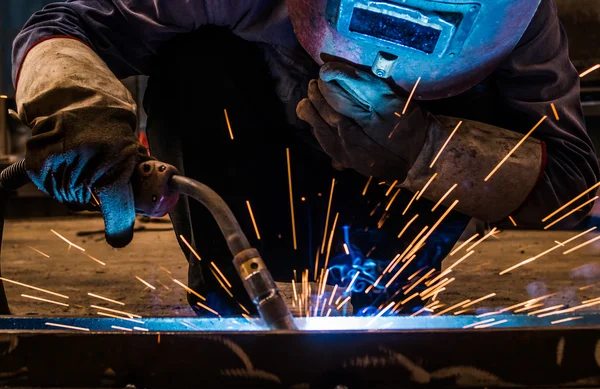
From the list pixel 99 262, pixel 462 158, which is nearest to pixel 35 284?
pixel 99 262

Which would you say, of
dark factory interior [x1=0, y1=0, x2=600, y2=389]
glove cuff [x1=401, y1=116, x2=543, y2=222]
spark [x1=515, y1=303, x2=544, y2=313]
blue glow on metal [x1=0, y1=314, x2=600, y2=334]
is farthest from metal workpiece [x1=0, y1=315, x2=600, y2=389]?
spark [x1=515, y1=303, x2=544, y2=313]

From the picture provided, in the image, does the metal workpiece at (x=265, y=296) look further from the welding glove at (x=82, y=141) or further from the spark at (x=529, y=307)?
the spark at (x=529, y=307)

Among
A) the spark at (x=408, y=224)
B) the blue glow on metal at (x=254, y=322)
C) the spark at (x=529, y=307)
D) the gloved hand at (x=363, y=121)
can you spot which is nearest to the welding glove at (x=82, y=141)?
the blue glow on metal at (x=254, y=322)

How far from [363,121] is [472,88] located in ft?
1.06

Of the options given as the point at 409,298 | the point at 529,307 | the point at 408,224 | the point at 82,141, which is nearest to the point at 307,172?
the point at 408,224

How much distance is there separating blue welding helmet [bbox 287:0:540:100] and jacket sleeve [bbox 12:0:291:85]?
21 cm

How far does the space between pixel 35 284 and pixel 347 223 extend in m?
1.55

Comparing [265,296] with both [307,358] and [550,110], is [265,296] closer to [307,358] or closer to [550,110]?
[307,358]

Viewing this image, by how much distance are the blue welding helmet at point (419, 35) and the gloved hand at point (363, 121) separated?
0.12 feet

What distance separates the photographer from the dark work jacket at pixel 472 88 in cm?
132

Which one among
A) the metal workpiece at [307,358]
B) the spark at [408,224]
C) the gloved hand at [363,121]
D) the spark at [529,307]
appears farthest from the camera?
the spark at [529,307]

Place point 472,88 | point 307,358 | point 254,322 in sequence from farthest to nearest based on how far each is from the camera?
point 472,88 → point 254,322 → point 307,358

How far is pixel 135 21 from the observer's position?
140 cm

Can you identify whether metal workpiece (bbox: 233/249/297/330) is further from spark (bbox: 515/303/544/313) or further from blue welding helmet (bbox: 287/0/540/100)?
spark (bbox: 515/303/544/313)
